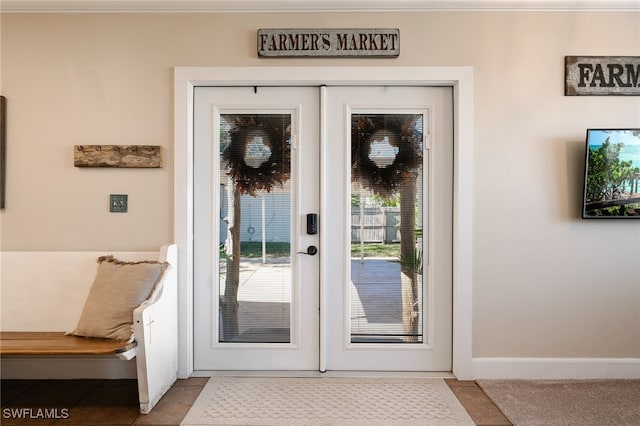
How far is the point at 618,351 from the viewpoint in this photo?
268cm

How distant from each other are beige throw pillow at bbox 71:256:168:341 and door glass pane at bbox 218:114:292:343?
20.9 inches

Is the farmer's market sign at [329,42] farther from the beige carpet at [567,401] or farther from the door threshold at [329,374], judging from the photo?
the beige carpet at [567,401]

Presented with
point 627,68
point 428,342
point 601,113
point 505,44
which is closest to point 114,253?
point 428,342

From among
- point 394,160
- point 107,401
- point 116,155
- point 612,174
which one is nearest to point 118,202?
point 116,155

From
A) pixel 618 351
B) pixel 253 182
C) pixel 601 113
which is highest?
pixel 601 113

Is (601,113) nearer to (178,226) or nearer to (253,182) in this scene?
(253,182)

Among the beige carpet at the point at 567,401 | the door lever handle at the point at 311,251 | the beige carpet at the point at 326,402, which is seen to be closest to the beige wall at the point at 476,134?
the beige carpet at the point at 567,401

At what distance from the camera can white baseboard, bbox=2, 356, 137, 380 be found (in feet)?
8.70

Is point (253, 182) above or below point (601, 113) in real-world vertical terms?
below

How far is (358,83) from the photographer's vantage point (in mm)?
2680

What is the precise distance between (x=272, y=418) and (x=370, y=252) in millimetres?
1176

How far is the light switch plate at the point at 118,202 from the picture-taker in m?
2.66

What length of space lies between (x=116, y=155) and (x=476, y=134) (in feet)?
7.66

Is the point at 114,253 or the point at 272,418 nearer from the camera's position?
the point at 272,418
